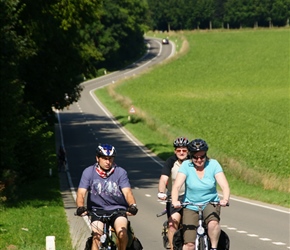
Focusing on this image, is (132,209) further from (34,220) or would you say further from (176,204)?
(34,220)

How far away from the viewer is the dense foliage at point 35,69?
99.2 feet

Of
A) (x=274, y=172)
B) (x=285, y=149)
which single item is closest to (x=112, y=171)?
(x=274, y=172)

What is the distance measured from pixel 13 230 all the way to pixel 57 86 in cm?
3298

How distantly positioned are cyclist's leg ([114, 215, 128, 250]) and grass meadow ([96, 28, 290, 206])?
16381 millimetres

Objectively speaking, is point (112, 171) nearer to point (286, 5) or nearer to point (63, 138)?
point (63, 138)

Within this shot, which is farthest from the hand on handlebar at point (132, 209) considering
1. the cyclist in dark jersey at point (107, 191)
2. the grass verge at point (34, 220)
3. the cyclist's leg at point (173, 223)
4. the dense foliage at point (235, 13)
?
the dense foliage at point (235, 13)

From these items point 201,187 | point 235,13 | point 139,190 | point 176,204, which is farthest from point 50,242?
point 235,13

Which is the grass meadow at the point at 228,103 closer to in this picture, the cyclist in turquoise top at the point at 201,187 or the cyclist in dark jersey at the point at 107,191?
the cyclist in turquoise top at the point at 201,187

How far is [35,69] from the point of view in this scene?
5003 cm

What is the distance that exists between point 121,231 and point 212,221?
3.92 ft

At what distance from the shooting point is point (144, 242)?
1953 cm

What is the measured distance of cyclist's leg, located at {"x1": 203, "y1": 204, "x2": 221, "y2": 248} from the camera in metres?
12.2

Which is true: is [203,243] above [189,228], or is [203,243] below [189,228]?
below

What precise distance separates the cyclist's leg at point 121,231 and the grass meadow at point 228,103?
645 inches
